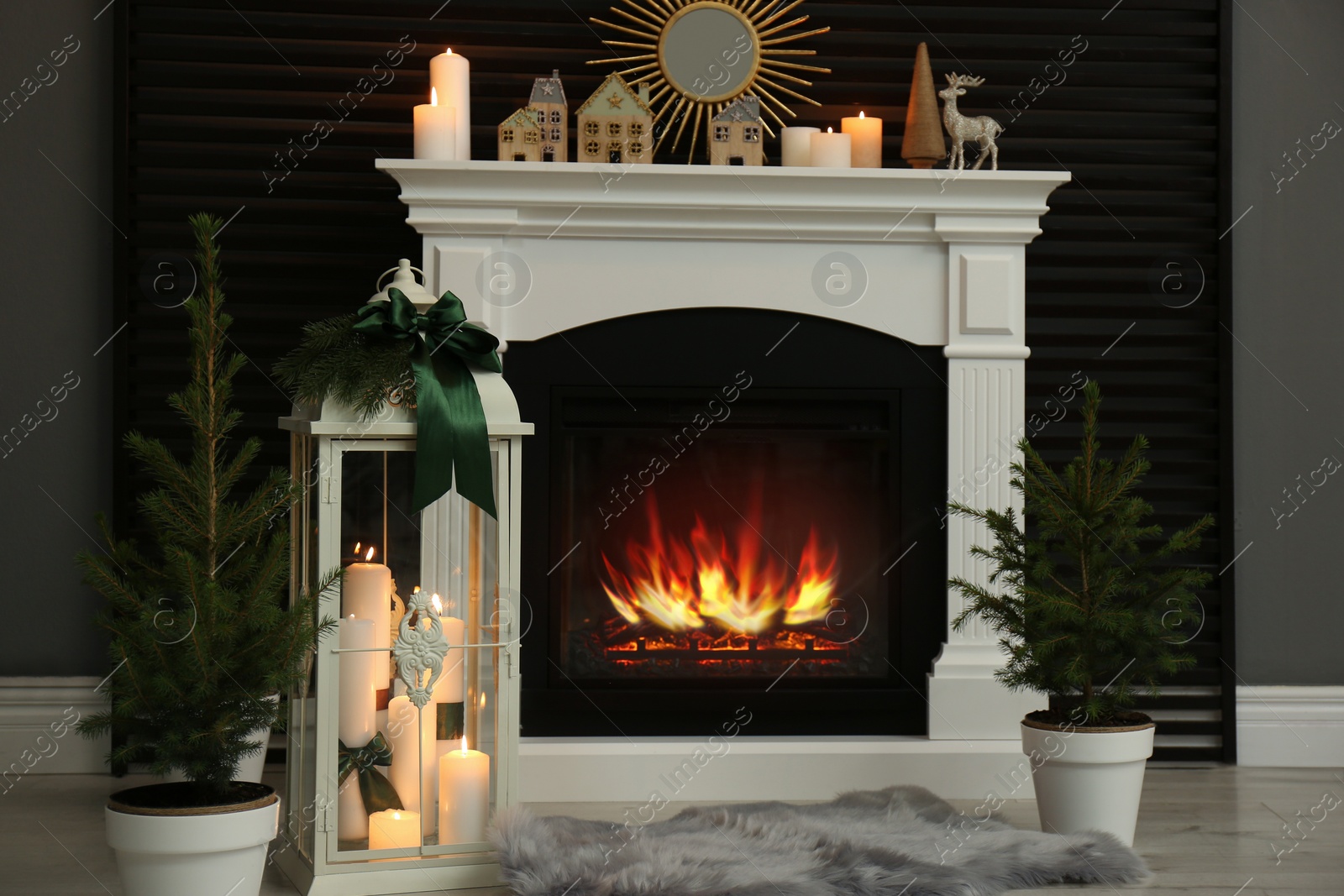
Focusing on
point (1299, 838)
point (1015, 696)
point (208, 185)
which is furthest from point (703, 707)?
point (208, 185)

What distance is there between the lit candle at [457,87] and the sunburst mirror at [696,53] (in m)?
0.43

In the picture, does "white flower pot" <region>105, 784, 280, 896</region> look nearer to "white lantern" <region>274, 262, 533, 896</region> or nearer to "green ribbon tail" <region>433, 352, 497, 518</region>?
"white lantern" <region>274, 262, 533, 896</region>

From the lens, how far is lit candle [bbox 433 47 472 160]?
316 centimetres

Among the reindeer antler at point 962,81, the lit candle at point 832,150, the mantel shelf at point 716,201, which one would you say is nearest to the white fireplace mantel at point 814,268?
the mantel shelf at point 716,201

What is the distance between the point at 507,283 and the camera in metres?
3.18

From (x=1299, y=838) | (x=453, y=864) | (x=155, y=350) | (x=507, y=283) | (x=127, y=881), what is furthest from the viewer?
(x=155, y=350)

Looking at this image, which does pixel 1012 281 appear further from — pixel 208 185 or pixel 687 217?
pixel 208 185

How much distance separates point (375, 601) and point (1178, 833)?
6.55 ft

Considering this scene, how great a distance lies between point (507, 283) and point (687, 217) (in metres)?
0.53

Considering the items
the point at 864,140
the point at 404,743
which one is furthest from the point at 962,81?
the point at 404,743

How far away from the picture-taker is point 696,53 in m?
3.41

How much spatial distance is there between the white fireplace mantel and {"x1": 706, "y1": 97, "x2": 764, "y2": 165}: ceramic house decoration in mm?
125

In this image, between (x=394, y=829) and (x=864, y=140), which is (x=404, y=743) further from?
(x=864, y=140)

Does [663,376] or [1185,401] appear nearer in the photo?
[663,376]
